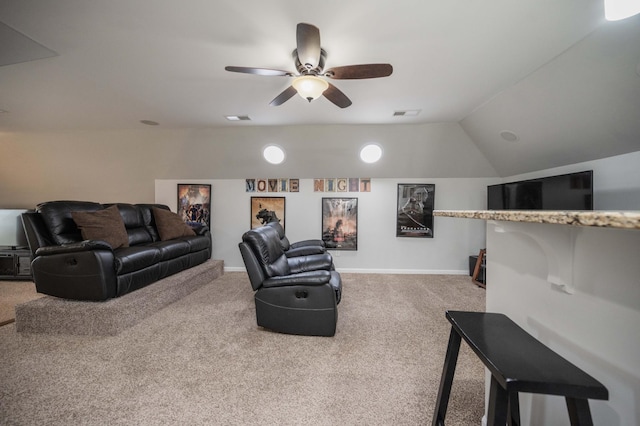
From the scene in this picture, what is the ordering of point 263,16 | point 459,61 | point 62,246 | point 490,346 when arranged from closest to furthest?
A: point 490,346
point 263,16
point 459,61
point 62,246

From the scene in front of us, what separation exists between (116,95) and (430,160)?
4.41 meters

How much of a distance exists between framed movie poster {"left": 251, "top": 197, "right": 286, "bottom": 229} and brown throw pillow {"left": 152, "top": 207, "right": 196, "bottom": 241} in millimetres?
1182

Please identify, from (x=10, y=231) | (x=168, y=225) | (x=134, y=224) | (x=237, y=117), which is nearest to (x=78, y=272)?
(x=134, y=224)

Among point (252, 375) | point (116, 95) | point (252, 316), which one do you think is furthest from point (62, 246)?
point (252, 375)

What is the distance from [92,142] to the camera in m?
4.06

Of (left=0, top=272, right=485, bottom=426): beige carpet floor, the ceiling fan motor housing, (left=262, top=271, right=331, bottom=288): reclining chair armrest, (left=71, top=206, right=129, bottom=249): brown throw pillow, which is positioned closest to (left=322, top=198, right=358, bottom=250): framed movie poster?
(left=0, top=272, right=485, bottom=426): beige carpet floor

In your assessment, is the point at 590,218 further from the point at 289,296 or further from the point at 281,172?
the point at 281,172

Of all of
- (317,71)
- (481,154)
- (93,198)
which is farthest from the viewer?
(93,198)

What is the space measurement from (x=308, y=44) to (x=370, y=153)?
274 centimetres

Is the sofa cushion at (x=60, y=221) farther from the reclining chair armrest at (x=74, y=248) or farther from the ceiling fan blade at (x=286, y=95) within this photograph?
the ceiling fan blade at (x=286, y=95)

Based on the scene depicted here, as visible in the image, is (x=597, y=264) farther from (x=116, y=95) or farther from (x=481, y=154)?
(x=116, y=95)

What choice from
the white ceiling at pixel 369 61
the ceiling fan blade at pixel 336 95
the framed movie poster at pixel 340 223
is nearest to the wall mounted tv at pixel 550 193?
the white ceiling at pixel 369 61

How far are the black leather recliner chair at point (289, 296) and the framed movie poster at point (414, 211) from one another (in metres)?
2.48

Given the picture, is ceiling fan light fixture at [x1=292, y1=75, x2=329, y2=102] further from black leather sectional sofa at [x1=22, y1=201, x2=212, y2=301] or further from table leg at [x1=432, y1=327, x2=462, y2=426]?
black leather sectional sofa at [x1=22, y1=201, x2=212, y2=301]
